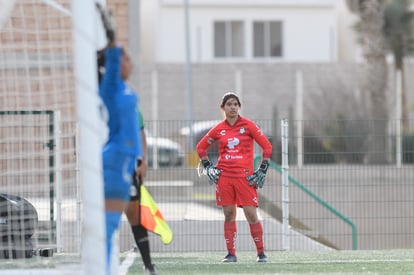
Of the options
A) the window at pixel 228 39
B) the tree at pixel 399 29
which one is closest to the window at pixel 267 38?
the window at pixel 228 39

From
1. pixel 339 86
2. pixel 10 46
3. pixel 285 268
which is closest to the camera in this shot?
pixel 285 268

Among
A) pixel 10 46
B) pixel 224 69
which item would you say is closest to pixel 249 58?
pixel 224 69

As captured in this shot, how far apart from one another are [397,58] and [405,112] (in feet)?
13.7

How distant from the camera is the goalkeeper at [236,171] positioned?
41.6 feet

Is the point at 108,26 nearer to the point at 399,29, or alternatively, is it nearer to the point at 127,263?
the point at 127,263

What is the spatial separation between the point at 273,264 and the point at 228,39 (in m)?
36.2

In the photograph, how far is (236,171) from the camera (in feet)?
41.8

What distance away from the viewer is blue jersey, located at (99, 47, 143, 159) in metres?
8.63

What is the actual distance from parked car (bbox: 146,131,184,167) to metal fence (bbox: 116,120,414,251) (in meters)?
0.04

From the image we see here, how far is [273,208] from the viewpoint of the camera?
17219 millimetres

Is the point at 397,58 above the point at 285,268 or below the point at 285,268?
above

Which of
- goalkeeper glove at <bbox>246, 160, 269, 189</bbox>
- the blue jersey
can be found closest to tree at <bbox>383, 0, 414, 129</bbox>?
goalkeeper glove at <bbox>246, 160, 269, 189</bbox>

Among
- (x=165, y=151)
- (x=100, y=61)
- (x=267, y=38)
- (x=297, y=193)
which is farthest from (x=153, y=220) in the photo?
(x=267, y=38)

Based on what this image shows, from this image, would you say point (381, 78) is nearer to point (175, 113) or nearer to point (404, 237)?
point (175, 113)
